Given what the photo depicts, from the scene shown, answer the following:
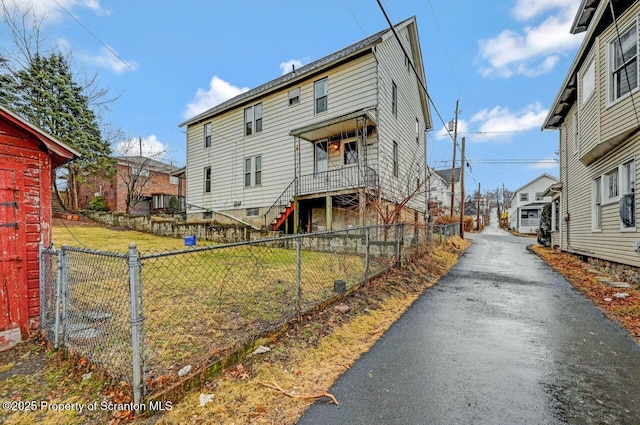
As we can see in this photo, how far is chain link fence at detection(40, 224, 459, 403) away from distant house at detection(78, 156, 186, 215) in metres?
20.0

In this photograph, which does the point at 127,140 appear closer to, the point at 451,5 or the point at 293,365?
the point at 451,5

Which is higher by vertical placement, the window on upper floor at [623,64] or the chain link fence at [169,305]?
the window on upper floor at [623,64]

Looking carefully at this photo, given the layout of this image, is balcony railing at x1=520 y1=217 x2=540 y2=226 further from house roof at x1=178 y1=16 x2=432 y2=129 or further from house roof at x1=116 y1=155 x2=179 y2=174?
house roof at x1=116 y1=155 x2=179 y2=174

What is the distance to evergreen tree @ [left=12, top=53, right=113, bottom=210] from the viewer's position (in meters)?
16.1

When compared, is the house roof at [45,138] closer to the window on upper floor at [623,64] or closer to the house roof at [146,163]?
the window on upper floor at [623,64]

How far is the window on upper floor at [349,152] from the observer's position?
11891mm

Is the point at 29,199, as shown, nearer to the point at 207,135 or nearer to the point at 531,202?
the point at 207,135

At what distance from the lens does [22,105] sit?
15875 millimetres

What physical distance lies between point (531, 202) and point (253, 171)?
3736 cm

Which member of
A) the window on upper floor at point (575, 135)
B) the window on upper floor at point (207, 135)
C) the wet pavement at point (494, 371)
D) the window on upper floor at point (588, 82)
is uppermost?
the window on upper floor at point (207, 135)

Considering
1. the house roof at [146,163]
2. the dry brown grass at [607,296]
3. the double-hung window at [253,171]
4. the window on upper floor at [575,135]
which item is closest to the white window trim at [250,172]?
the double-hung window at [253,171]

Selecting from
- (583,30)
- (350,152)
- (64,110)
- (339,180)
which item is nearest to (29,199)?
(339,180)

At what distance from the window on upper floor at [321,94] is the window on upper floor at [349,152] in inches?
77.2

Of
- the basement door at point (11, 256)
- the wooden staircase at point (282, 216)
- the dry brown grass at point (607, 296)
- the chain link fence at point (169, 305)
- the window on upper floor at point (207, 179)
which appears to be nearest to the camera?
the chain link fence at point (169, 305)
